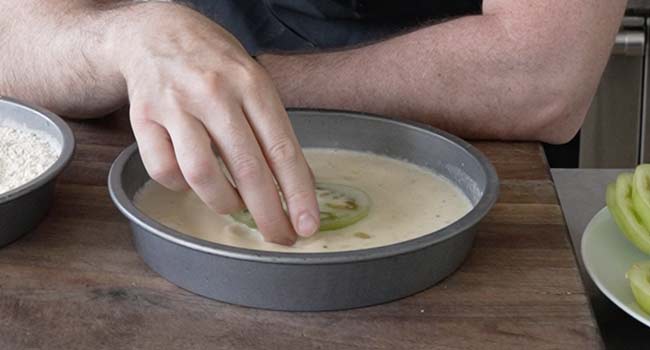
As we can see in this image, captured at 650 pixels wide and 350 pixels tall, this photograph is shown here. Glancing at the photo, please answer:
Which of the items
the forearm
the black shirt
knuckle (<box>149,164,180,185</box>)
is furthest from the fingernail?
the black shirt

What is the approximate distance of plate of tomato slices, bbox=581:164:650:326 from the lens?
875 millimetres

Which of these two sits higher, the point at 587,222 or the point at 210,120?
the point at 210,120

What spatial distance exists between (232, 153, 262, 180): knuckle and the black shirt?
607 millimetres

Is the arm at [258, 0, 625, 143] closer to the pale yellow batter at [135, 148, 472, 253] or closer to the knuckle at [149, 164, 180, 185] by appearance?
the pale yellow batter at [135, 148, 472, 253]

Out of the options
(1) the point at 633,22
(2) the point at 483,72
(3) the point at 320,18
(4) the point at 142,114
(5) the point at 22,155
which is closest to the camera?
(4) the point at 142,114

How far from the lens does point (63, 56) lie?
1210 mm

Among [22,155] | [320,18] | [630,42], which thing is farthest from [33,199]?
[630,42]

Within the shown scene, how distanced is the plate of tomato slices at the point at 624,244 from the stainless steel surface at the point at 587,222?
0.7 inches

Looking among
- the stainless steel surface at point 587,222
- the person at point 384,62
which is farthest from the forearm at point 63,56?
the stainless steel surface at point 587,222

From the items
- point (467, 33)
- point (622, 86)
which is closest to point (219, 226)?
point (467, 33)

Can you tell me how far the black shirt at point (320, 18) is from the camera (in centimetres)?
148

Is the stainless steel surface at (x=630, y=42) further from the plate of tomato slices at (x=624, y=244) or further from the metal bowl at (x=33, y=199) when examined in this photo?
the metal bowl at (x=33, y=199)

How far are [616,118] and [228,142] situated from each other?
1.61 meters

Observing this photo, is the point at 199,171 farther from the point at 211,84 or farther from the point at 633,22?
the point at 633,22
